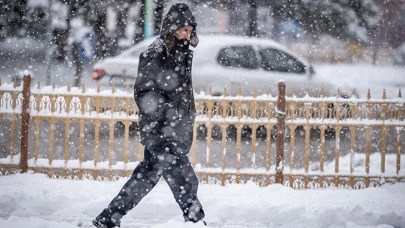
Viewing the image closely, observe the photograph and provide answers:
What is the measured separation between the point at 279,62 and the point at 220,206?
15.3ft

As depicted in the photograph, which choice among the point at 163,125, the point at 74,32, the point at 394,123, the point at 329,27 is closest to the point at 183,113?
the point at 163,125

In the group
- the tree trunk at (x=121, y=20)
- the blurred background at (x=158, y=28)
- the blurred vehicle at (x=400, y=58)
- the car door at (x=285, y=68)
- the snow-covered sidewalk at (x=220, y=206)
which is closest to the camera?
the snow-covered sidewalk at (x=220, y=206)

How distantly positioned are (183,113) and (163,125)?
18 cm

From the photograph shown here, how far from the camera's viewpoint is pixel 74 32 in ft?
59.6

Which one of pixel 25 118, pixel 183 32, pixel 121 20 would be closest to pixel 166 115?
pixel 183 32

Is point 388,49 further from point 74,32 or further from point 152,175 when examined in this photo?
point 152,175

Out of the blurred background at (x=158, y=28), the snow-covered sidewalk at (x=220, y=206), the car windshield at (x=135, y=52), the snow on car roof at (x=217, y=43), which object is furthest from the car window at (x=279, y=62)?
the blurred background at (x=158, y=28)

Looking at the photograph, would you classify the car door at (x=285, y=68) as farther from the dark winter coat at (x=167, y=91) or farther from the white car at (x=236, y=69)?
the dark winter coat at (x=167, y=91)

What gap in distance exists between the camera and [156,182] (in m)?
4.17

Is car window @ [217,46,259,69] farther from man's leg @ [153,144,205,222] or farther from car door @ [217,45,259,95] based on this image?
man's leg @ [153,144,205,222]

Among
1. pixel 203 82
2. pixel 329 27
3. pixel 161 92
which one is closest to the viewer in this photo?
pixel 161 92

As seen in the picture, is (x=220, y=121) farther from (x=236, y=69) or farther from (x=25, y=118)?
(x=236, y=69)

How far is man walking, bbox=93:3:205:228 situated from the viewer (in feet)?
13.2

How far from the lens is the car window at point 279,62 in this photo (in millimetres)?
9500
